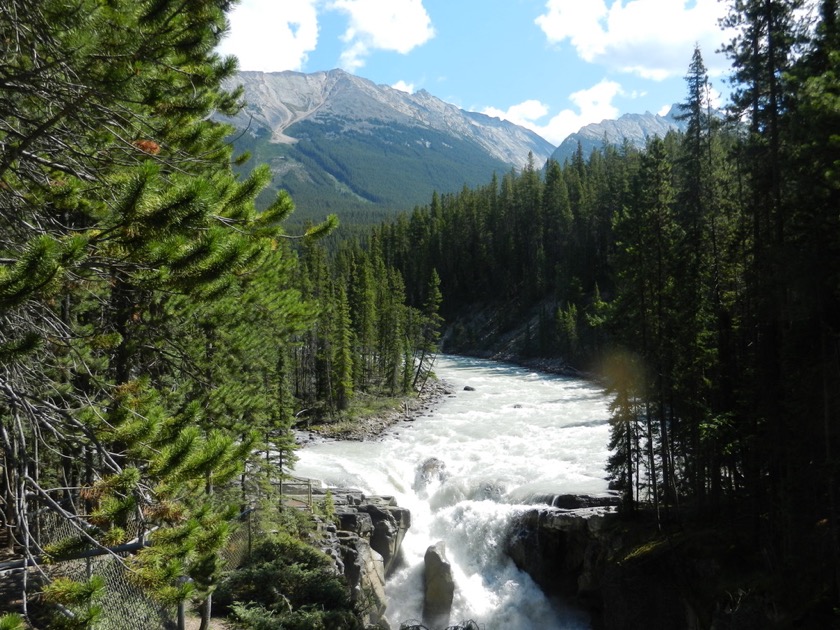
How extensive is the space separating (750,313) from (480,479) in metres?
14.3

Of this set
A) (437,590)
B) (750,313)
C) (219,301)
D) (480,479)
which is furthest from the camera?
(480,479)

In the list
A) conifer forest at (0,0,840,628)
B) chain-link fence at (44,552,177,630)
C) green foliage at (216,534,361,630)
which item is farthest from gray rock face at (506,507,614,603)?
chain-link fence at (44,552,177,630)

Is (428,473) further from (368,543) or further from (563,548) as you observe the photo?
(563,548)

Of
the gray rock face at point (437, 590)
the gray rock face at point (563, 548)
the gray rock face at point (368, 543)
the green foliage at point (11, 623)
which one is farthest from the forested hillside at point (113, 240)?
the gray rock face at point (563, 548)

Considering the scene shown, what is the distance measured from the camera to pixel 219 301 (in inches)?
398

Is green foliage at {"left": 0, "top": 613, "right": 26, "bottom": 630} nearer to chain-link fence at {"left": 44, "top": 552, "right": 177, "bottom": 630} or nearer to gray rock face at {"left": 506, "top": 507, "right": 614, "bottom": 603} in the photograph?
chain-link fence at {"left": 44, "top": 552, "right": 177, "bottom": 630}

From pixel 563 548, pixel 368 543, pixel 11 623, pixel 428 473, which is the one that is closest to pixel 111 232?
pixel 11 623

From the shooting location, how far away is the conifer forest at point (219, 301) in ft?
16.2

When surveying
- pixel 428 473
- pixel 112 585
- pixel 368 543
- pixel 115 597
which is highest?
pixel 112 585

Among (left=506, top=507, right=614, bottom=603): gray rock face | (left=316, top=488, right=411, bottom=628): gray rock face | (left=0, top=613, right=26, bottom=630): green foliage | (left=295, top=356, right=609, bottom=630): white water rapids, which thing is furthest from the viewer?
(left=295, top=356, right=609, bottom=630): white water rapids

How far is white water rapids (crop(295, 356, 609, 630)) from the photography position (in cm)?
2217

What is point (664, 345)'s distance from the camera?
20.1m

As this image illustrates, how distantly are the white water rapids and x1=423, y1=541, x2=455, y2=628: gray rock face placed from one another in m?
0.33

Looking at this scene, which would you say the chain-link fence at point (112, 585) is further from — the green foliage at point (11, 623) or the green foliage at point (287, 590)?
the green foliage at point (11, 623)
